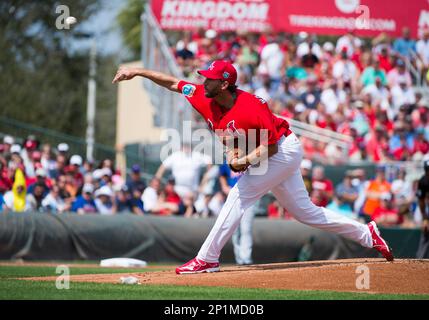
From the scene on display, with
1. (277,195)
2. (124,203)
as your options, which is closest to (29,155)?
(124,203)

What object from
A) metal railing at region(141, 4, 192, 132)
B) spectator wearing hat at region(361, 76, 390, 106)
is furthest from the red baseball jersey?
spectator wearing hat at region(361, 76, 390, 106)

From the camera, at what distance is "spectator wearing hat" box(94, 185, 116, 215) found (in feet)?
62.7

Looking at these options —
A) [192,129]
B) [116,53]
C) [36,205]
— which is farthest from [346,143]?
[116,53]

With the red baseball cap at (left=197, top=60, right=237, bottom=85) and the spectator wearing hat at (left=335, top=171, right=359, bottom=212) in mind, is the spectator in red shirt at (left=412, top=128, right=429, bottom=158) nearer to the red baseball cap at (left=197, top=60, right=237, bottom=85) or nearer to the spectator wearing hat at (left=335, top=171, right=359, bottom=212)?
the spectator wearing hat at (left=335, top=171, right=359, bottom=212)

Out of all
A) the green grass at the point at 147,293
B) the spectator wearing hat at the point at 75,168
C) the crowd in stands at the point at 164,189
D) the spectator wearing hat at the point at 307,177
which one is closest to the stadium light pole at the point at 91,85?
the crowd in stands at the point at 164,189

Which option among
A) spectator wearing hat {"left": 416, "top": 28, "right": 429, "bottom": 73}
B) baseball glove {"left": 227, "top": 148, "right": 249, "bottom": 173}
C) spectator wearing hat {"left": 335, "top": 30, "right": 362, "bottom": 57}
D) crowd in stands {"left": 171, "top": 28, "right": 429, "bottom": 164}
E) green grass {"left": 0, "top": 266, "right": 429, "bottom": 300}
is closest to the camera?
green grass {"left": 0, "top": 266, "right": 429, "bottom": 300}

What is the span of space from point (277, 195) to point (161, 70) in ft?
44.2

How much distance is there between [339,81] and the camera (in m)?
25.1

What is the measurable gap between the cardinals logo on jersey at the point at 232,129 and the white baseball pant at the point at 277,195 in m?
0.48

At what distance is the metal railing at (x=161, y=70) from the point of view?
22719 millimetres

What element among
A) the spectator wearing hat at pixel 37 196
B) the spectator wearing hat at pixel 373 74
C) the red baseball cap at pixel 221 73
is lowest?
the spectator wearing hat at pixel 37 196

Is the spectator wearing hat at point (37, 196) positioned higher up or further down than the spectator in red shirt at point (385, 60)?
further down

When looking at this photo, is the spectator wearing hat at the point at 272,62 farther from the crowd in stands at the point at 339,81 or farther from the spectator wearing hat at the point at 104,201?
the spectator wearing hat at the point at 104,201

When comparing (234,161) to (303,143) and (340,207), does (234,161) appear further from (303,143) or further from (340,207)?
(303,143)
